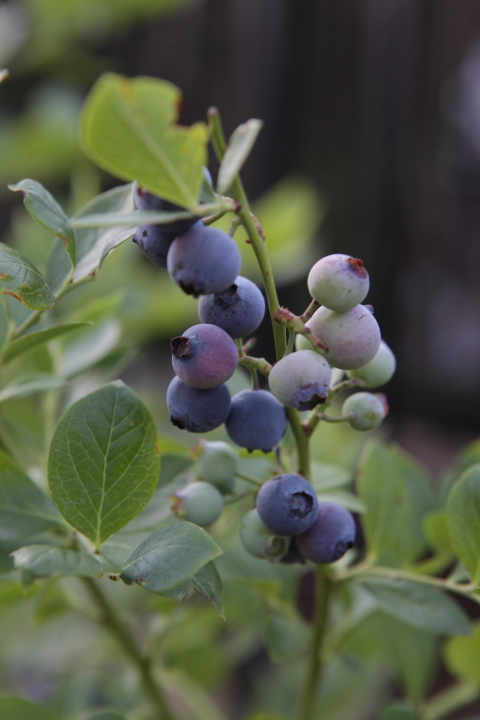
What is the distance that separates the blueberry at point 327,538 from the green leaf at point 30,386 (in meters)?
0.24

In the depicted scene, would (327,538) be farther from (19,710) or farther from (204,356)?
(19,710)

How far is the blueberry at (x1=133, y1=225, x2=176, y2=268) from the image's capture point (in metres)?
0.33

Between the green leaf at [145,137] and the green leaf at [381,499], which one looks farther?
the green leaf at [381,499]

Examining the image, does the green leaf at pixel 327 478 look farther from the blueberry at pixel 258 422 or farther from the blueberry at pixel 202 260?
the blueberry at pixel 202 260

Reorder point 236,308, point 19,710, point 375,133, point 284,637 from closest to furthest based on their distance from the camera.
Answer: point 236,308, point 19,710, point 284,637, point 375,133

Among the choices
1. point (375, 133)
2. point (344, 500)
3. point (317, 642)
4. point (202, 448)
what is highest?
point (202, 448)

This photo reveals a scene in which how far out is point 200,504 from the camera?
424 millimetres

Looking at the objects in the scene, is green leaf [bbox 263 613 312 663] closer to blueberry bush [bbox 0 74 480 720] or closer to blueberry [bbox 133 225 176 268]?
blueberry bush [bbox 0 74 480 720]

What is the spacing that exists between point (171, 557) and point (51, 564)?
65 mm

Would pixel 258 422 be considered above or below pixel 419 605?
above

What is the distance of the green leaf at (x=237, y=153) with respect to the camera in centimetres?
28

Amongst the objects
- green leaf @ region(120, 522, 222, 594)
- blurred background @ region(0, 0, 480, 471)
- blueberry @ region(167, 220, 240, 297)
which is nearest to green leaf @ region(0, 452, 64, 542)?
green leaf @ region(120, 522, 222, 594)

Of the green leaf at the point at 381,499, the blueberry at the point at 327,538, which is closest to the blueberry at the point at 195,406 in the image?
the blueberry at the point at 327,538

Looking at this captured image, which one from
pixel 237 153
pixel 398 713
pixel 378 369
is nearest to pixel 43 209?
pixel 237 153
